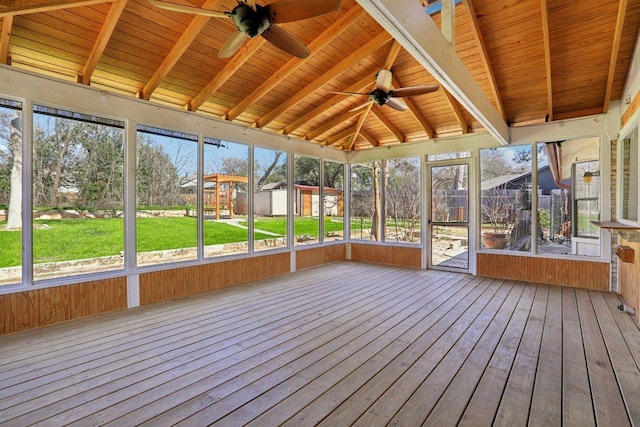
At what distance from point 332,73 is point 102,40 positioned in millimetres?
2708

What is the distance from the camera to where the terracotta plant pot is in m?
5.68

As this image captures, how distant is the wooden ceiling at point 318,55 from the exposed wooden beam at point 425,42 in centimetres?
102

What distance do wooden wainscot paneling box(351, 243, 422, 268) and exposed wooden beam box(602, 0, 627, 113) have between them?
150 inches

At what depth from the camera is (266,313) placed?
3.78 metres

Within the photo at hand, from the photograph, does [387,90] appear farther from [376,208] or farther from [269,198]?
[376,208]

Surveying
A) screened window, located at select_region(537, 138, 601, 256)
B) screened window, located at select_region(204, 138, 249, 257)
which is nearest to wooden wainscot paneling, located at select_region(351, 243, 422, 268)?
screened window, located at select_region(537, 138, 601, 256)

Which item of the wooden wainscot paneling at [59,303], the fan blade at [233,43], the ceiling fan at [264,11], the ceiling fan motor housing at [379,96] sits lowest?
the wooden wainscot paneling at [59,303]

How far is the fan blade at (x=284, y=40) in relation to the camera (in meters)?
2.64

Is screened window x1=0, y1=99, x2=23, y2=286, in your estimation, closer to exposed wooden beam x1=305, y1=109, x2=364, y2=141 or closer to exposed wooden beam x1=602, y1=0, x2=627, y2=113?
exposed wooden beam x1=305, y1=109, x2=364, y2=141

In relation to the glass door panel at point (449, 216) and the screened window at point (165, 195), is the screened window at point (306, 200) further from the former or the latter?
the glass door panel at point (449, 216)

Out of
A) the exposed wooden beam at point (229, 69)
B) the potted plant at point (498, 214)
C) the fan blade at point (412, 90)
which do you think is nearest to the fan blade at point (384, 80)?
the fan blade at point (412, 90)

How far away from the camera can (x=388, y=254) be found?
6.96m

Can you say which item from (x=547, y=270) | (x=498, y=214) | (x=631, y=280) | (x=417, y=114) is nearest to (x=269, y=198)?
(x=417, y=114)

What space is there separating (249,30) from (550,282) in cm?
586
